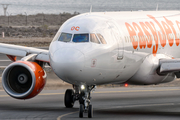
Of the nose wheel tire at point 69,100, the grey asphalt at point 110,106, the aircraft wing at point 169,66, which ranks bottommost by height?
the grey asphalt at point 110,106

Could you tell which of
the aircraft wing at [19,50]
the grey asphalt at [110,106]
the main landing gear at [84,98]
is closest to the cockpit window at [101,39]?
the main landing gear at [84,98]

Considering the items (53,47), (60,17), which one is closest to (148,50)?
(53,47)

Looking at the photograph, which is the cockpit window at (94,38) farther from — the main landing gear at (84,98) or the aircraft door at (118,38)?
the main landing gear at (84,98)

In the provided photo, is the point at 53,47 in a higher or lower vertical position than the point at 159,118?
higher

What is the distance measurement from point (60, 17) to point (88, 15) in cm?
15219

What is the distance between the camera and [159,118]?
18078 mm

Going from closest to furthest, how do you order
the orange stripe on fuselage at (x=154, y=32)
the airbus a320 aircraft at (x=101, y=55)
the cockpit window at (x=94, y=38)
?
the airbus a320 aircraft at (x=101, y=55) < the cockpit window at (x=94, y=38) < the orange stripe on fuselage at (x=154, y=32)

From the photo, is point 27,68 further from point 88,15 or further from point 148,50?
point 148,50

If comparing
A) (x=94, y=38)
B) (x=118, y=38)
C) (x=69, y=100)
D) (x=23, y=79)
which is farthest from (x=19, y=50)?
(x=94, y=38)

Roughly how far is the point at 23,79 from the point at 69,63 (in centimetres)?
483

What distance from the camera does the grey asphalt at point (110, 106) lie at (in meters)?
18.5

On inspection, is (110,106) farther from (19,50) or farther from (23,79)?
(19,50)

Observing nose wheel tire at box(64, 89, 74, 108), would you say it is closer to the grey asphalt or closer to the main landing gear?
the grey asphalt

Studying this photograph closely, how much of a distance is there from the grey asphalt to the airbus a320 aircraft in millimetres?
789
